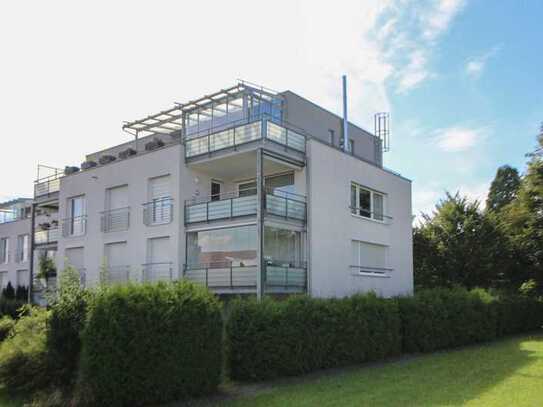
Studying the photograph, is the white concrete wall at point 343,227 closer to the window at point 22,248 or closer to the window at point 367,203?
the window at point 367,203

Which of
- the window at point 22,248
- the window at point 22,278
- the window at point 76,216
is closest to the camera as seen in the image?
the window at point 76,216

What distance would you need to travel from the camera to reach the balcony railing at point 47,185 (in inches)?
1104

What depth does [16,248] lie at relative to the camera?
3616 centimetres

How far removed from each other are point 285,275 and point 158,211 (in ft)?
20.0

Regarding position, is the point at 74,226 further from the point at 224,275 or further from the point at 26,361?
the point at 26,361

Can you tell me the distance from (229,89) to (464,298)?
37.7ft

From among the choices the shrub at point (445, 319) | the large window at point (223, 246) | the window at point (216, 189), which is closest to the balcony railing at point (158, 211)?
the large window at point (223, 246)

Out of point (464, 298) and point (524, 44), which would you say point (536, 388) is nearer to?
point (524, 44)

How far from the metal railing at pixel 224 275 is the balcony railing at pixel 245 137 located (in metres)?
4.29

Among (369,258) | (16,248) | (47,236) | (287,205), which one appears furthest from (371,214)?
(16,248)

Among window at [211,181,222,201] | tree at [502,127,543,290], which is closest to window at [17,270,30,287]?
window at [211,181,222,201]

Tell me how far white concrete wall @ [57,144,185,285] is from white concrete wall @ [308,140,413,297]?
16.6 feet

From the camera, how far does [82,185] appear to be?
2512 centimetres

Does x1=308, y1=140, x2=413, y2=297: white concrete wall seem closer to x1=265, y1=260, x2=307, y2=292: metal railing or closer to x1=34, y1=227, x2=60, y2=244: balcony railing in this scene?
x1=265, y1=260, x2=307, y2=292: metal railing
